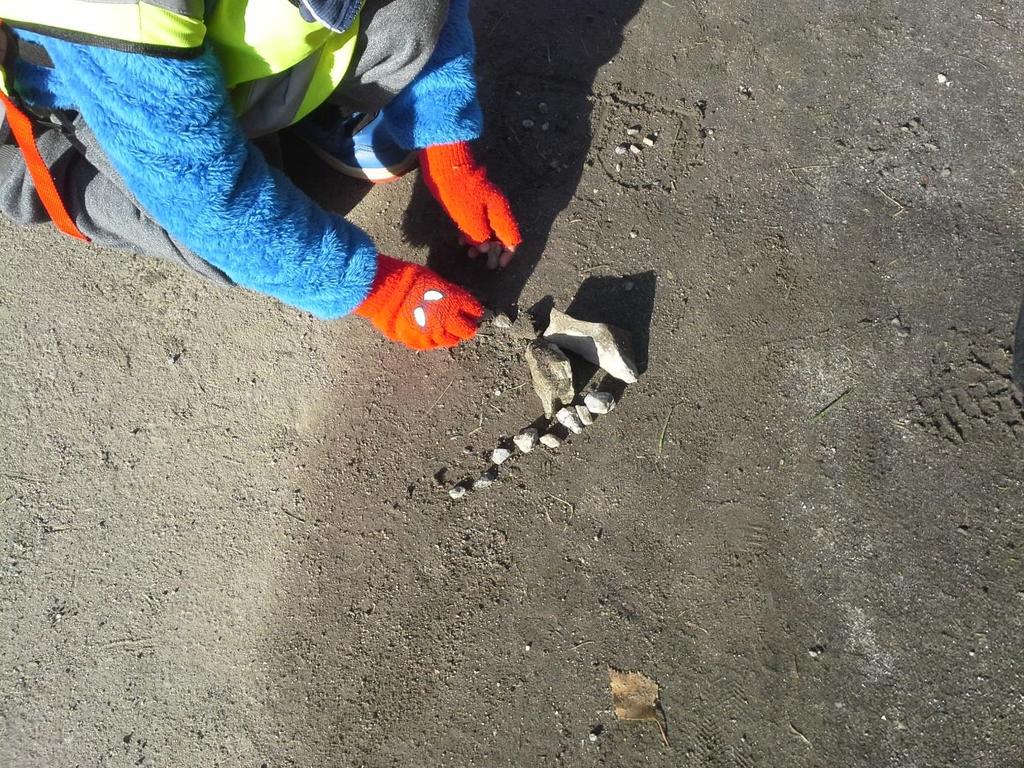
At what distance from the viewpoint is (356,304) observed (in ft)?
5.87

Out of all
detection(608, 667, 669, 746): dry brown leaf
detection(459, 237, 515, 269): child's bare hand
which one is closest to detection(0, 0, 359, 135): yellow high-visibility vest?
detection(459, 237, 515, 269): child's bare hand

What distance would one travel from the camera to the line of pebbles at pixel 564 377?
1.96m

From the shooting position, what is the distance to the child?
4.36 feet

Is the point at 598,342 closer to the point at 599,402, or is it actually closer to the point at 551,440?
the point at 599,402

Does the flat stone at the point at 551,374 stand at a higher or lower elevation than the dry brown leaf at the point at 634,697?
higher

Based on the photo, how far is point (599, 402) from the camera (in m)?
1.97

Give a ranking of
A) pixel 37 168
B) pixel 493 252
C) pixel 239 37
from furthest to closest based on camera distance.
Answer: pixel 493 252 → pixel 37 168 → pixel 239 37

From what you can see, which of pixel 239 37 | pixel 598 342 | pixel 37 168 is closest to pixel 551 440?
pixel 598 342

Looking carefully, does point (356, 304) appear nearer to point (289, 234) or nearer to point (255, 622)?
point (289, 234)

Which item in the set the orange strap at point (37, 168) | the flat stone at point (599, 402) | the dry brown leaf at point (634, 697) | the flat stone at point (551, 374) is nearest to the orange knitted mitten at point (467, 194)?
the flat stone at point (551, 374)

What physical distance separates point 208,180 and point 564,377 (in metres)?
0.96

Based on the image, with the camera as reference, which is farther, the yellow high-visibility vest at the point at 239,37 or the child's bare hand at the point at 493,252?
the child's bare hand at the point at 493,252

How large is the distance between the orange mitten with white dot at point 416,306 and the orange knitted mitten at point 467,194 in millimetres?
214

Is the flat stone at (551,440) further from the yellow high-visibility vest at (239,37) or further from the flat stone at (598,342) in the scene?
the yellow high-visibility vest at (239,37)
